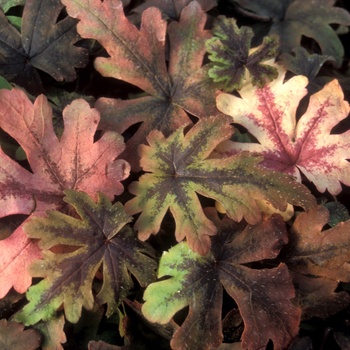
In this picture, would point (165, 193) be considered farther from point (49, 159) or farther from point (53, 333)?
point (53, 333)

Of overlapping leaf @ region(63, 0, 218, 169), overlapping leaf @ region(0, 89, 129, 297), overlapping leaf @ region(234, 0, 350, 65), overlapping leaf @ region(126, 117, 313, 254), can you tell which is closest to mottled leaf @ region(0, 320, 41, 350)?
overlapping leaf @ region(0, 89, 129, 297)

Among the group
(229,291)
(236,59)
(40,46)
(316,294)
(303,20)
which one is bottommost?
(316,294)

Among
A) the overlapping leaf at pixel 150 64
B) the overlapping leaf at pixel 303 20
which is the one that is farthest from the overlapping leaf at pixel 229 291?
the overlapping leaf at pixel 303 20

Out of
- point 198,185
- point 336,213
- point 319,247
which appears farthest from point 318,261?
point 198,185

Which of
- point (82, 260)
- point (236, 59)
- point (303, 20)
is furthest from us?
point (303, 20)

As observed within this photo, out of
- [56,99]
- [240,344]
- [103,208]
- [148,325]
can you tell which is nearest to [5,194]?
[103,208]

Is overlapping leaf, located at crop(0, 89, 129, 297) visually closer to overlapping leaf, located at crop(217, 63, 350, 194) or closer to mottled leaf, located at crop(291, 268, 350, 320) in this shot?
overlapping leaf, located at crop(217, 63, 350, 194)

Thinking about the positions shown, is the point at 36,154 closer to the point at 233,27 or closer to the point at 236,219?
the point at 236,219
